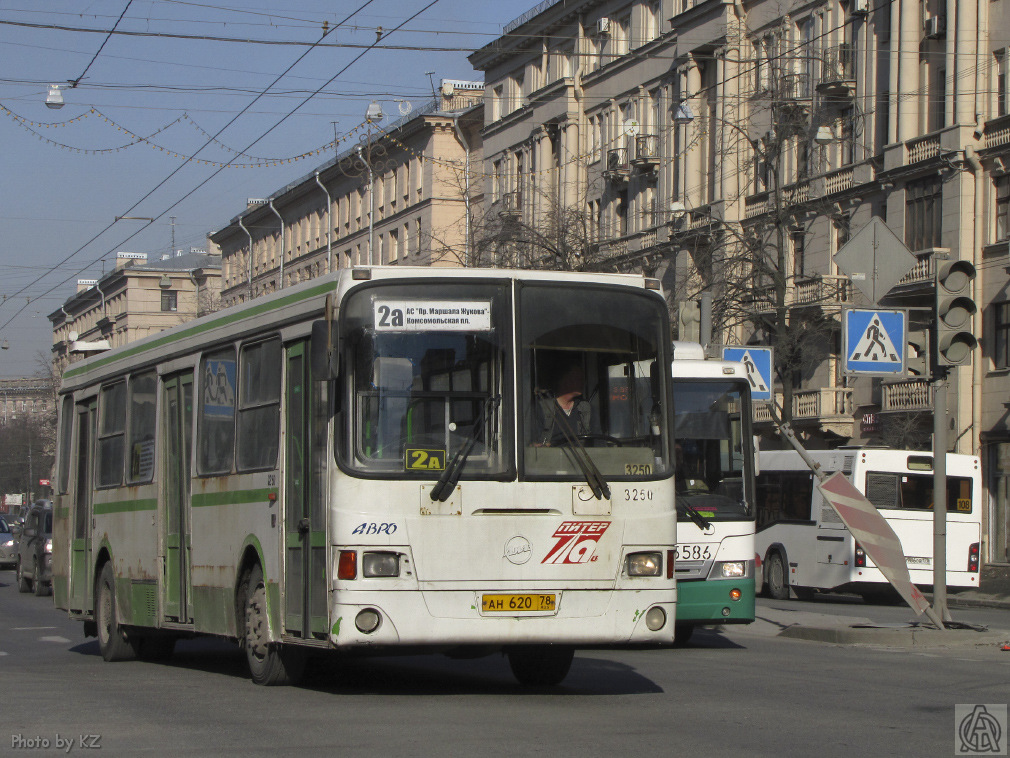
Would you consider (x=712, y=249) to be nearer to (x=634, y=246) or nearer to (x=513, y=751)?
(x=634, y=246)

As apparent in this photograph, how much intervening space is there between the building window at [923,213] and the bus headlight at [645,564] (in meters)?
30.5

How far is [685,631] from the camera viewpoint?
1670cm

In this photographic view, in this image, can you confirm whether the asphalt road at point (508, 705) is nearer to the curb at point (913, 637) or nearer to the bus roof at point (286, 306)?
the curb at point (913, 637)

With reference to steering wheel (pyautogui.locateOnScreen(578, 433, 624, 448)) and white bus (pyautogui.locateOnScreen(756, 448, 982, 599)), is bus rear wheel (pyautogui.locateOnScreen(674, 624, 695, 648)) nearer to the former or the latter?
steering wheel (pyautogui.locateOnScreen(578, 433, 624, 448))

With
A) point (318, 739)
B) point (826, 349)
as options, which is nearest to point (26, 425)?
point (826, 349)

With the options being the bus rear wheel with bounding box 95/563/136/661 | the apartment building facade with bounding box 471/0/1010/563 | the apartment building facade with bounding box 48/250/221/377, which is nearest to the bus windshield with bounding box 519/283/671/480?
the bus rear wheel with bounding box 95/563/136/661

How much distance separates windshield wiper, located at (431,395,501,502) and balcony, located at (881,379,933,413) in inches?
1190

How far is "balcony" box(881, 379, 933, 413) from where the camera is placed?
128 ft

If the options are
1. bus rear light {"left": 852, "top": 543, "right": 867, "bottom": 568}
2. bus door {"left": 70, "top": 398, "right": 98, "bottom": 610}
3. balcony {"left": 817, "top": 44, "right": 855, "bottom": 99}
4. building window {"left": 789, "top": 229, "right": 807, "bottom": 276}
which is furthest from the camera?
building window {"left": 789, "top": 229, "right": 807, "bottom": 276}

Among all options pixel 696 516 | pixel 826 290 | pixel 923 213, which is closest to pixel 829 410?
pixel 826 290

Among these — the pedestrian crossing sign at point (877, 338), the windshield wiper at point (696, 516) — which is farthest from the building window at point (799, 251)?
the windshield wiper at point (696, 516)

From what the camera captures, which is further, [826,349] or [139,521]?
[826,349]

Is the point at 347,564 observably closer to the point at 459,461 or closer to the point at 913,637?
the point at 459,461

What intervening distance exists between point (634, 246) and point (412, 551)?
42.7 meters
